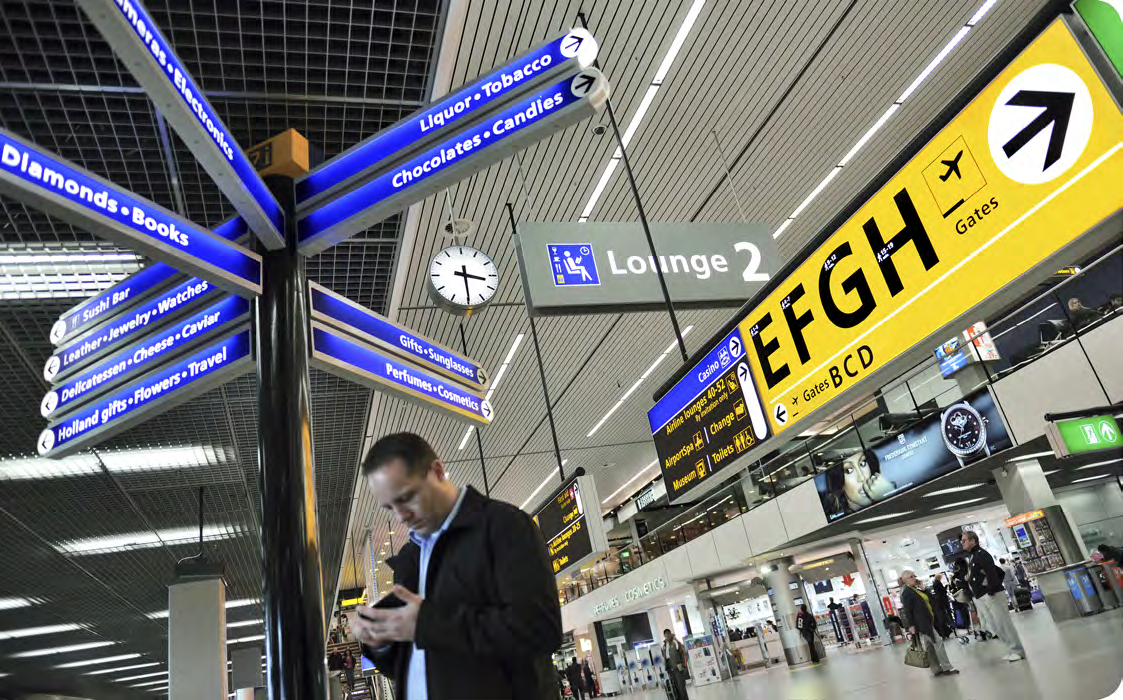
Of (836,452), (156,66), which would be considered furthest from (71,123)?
(836,452)

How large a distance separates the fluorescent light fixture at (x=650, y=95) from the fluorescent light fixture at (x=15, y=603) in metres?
17.6

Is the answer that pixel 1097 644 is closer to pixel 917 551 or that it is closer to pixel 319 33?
pixel 319 33

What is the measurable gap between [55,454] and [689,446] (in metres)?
3.79

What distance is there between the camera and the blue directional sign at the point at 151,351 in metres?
3.33

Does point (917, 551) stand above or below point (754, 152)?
below

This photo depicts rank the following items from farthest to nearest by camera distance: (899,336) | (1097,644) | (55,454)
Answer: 1. (1097,644)
2. (55,454)
3. (899,336)

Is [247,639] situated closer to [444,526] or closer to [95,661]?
[95,661]

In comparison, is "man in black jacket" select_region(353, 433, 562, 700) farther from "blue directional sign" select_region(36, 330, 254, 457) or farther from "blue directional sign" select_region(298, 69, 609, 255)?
"blue directional sign" select_region(36, 330, 254, 457)

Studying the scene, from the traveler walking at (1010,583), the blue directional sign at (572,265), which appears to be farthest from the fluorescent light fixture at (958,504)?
the blue directional sign at (572,265)

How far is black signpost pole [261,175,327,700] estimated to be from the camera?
2756mm

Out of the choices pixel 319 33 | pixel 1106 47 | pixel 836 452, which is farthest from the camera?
pixel 836 452

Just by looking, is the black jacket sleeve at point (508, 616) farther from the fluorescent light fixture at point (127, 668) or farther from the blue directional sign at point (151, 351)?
the fluorescent light fixture at point (127, 668)

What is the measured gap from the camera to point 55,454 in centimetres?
353

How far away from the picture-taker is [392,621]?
1.48m
